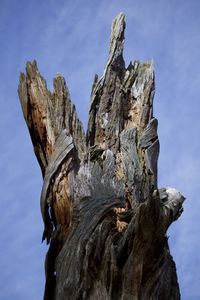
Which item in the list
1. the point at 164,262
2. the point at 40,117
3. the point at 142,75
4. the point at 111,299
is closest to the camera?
the point at 111,299

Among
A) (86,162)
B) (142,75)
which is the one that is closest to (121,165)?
(86,162)

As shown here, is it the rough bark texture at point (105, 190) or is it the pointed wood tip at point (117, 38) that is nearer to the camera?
the rough bark texture at point (105, 190)

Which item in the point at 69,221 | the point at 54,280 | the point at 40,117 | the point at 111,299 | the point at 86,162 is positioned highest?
the point at 40,117

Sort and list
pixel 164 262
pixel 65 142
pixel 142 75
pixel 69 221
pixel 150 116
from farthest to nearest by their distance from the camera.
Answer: pixel 142 75, pixel 150 116, pixel 65 142, pixel 69 221, pixel 164 262

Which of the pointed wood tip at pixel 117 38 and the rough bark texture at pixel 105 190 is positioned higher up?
the pointed wood tip at pixel 117 38

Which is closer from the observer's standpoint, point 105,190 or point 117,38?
point 105,190

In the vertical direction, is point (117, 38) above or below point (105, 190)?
above

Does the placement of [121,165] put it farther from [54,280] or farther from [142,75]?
[142,75]

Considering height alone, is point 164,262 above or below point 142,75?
below
